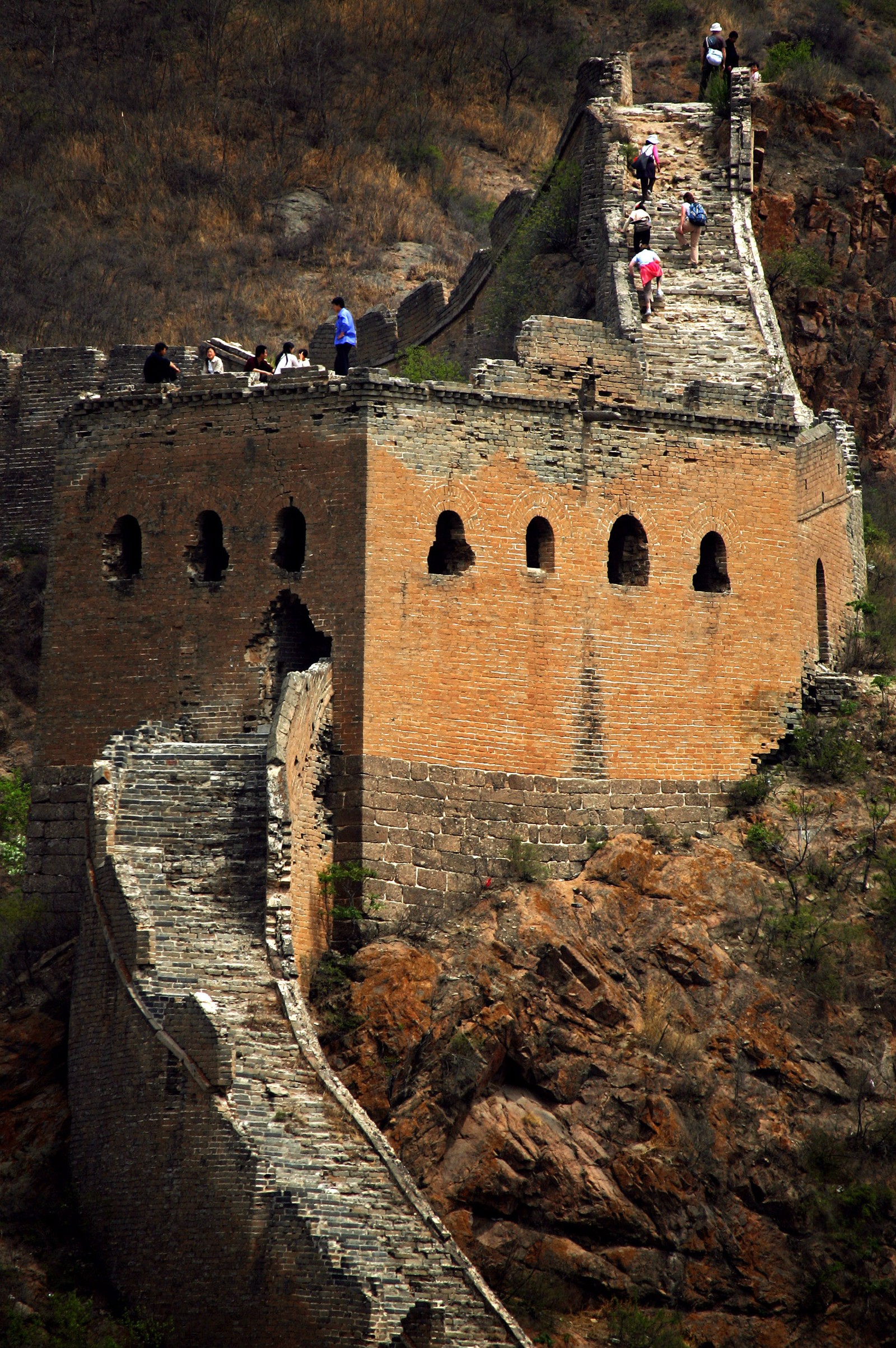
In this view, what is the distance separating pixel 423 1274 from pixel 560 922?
624cm

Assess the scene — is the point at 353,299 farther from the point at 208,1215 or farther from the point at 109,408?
the point at 208,1215

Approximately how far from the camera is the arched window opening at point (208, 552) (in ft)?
102

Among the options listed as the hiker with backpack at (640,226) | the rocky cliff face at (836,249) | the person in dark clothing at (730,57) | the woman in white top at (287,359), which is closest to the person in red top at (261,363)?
the woman in white top at (287,359)

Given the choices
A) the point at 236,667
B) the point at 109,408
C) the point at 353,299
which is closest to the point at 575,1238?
the point at 236,667

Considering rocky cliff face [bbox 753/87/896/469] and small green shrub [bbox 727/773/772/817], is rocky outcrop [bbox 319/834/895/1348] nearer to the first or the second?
small green shrub [bbox 727/773/772/817]

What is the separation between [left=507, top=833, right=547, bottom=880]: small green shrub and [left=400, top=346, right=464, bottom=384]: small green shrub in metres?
5.88

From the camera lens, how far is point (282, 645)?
100 feet

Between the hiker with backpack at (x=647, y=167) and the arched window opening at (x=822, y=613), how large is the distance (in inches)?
295

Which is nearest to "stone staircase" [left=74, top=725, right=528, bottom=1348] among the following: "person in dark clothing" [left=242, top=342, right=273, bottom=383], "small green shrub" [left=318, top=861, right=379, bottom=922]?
"small green shrub" [left=318, top=861, right=379, bottom=922]

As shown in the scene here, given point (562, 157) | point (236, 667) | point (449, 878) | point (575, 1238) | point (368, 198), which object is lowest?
point (575, 1238)

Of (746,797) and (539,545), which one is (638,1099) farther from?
(539,545)

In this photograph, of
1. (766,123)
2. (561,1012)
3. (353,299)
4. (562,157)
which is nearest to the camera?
(561,1012)

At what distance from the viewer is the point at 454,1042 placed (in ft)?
92.7

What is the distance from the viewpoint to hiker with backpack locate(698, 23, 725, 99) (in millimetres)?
41625
